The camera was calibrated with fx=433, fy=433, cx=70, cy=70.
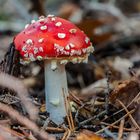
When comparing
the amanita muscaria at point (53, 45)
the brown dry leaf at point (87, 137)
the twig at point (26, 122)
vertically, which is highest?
the amanita muscaria at point (53, 45)

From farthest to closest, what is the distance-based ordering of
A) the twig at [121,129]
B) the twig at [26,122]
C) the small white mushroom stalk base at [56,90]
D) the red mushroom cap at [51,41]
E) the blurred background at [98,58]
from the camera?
1. the blurred background at [98,58]
2. the small white mushroom stalk base at [56,90]
3. the red mushroom cap at [51,41]
4. the twig at [121,129]
5. the twig at [26,122]

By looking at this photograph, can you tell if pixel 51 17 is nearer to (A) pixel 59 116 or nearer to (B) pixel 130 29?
(A) pixel 59 116

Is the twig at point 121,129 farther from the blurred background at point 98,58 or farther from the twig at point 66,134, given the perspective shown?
the twig at point 66,134

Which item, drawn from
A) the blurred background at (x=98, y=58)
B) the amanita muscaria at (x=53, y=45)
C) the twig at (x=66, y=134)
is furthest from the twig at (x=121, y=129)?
the amanita muscaria at (x=53, y=45)

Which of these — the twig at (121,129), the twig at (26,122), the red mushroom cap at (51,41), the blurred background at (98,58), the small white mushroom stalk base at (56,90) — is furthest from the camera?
the blurred background at (98,58)

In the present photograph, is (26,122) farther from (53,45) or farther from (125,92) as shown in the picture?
(125,92)

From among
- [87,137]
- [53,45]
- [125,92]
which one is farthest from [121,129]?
[53,45]
